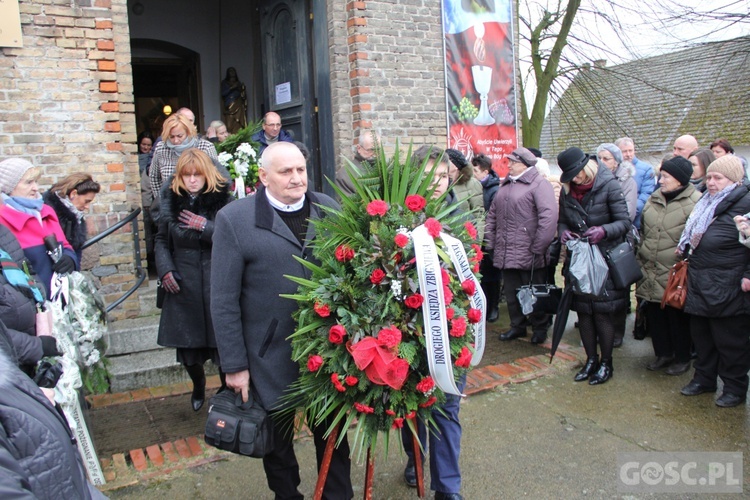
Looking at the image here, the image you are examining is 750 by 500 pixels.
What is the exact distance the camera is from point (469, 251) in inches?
117

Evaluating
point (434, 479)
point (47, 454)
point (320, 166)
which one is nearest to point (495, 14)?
point (320, 166)

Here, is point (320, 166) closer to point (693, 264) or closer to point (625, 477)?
point (693, 264)

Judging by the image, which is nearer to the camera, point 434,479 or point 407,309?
point 407,309

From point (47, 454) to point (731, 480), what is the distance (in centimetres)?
346

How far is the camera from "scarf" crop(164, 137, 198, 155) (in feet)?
17.3

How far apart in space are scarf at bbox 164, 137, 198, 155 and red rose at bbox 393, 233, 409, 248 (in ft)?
10.6

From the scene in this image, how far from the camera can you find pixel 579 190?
5.03m

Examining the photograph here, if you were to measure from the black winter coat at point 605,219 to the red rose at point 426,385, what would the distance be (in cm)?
268

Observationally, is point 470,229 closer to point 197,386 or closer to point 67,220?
point 197,386

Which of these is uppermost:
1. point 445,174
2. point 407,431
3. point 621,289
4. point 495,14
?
point 495,14

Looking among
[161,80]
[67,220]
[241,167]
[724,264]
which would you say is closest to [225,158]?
[241,167]

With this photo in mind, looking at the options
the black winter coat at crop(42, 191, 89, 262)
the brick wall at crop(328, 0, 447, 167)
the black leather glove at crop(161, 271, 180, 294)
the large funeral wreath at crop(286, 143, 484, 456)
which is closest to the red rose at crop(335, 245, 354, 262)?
the large funeral wreath at crop(286, 143, 484, 456)

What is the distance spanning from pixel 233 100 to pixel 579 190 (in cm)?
627

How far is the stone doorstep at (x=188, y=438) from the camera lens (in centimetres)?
371
